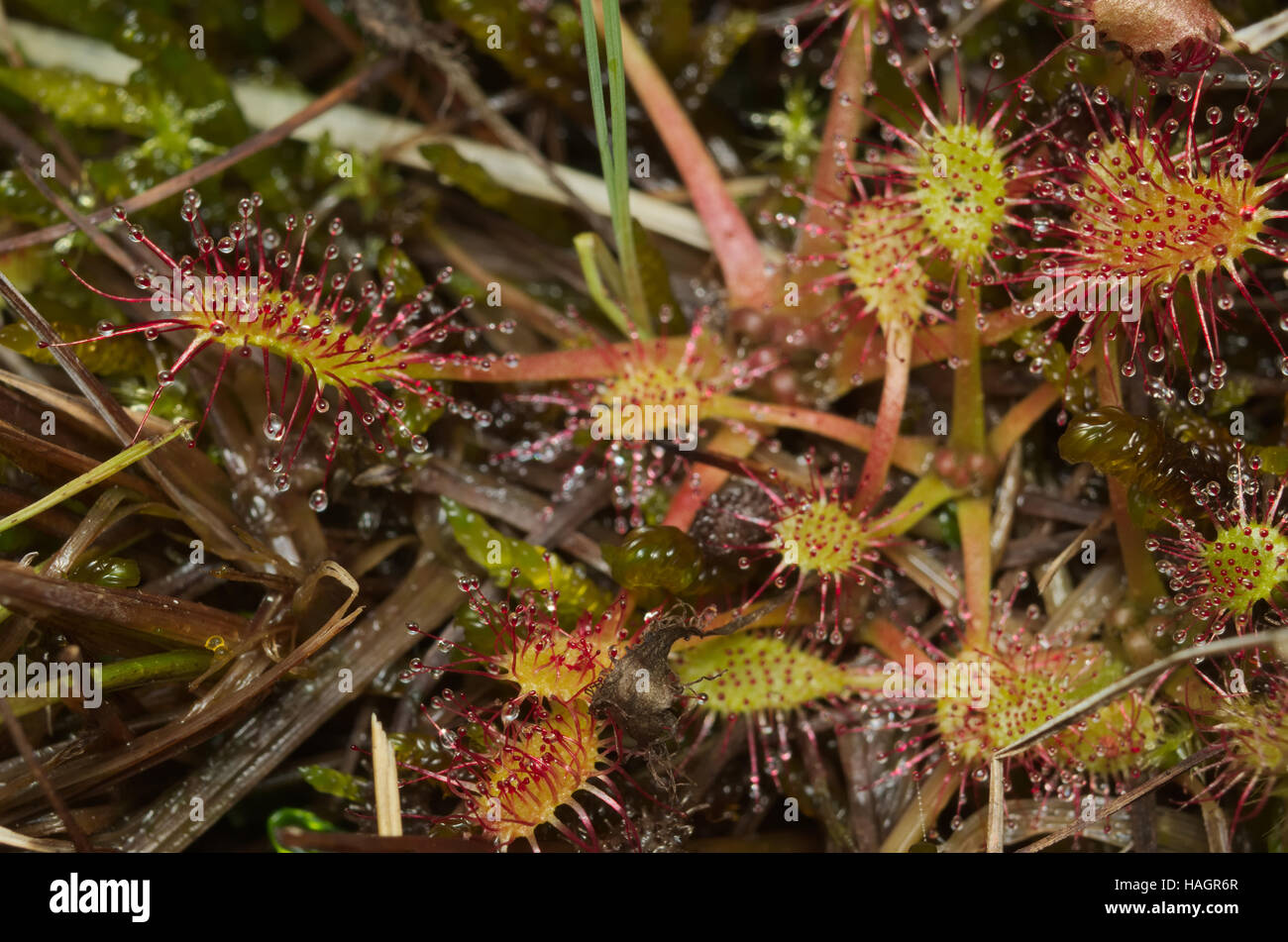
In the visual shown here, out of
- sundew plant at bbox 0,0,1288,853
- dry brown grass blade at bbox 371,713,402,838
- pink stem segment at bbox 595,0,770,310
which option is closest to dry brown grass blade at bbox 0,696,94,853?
sundew plant at bbox 0,0,1288,853

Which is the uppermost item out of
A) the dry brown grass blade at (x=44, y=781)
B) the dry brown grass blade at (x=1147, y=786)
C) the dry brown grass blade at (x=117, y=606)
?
the dry brown grass blade at (x=117, y=606)

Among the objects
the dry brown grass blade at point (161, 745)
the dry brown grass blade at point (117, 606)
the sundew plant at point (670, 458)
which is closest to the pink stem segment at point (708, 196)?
the sundew plant at point (670, 458)

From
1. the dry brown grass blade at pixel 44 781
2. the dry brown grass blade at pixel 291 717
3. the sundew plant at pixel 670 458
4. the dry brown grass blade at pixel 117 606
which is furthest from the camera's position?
the dry brown grass blade at pixel 291 717

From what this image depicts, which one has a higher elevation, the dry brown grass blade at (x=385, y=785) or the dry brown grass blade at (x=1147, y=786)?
the dry brown grass blade at (x=385, y=785)

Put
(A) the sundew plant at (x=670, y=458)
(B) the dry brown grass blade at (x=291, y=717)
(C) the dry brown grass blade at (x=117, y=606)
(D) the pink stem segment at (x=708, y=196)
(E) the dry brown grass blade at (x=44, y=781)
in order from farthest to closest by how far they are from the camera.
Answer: (D) the pink stem segment at (x=708, y=196)
(B) the dry brown grass blade at (x=291, y=717)
(A) the sundew plant at (x=670, y=458)
(C) the dry brown grass blade at (x=117, y=606)
(E) the dry brown grass blade at (x=44, y=781)

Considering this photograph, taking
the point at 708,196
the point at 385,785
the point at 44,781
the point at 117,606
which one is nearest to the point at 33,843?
the point at 44,781

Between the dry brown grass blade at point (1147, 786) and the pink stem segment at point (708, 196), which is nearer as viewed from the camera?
the dry brown grass blade at point (1147, 786)

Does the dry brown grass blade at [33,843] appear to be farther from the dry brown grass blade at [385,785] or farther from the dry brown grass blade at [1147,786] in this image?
the dry brown grass blade at [1147,786]

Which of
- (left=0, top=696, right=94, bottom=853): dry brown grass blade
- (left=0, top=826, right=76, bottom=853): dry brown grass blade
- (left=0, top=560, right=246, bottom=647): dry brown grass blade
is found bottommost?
(left=0, top=826, right=76, bottom=853): dry brown grass blade

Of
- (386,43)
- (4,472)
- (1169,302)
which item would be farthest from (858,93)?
(4,472)

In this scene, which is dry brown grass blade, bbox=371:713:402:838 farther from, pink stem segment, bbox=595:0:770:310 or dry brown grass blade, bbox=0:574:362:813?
pink stem segment, bbox=595:0:770:310
